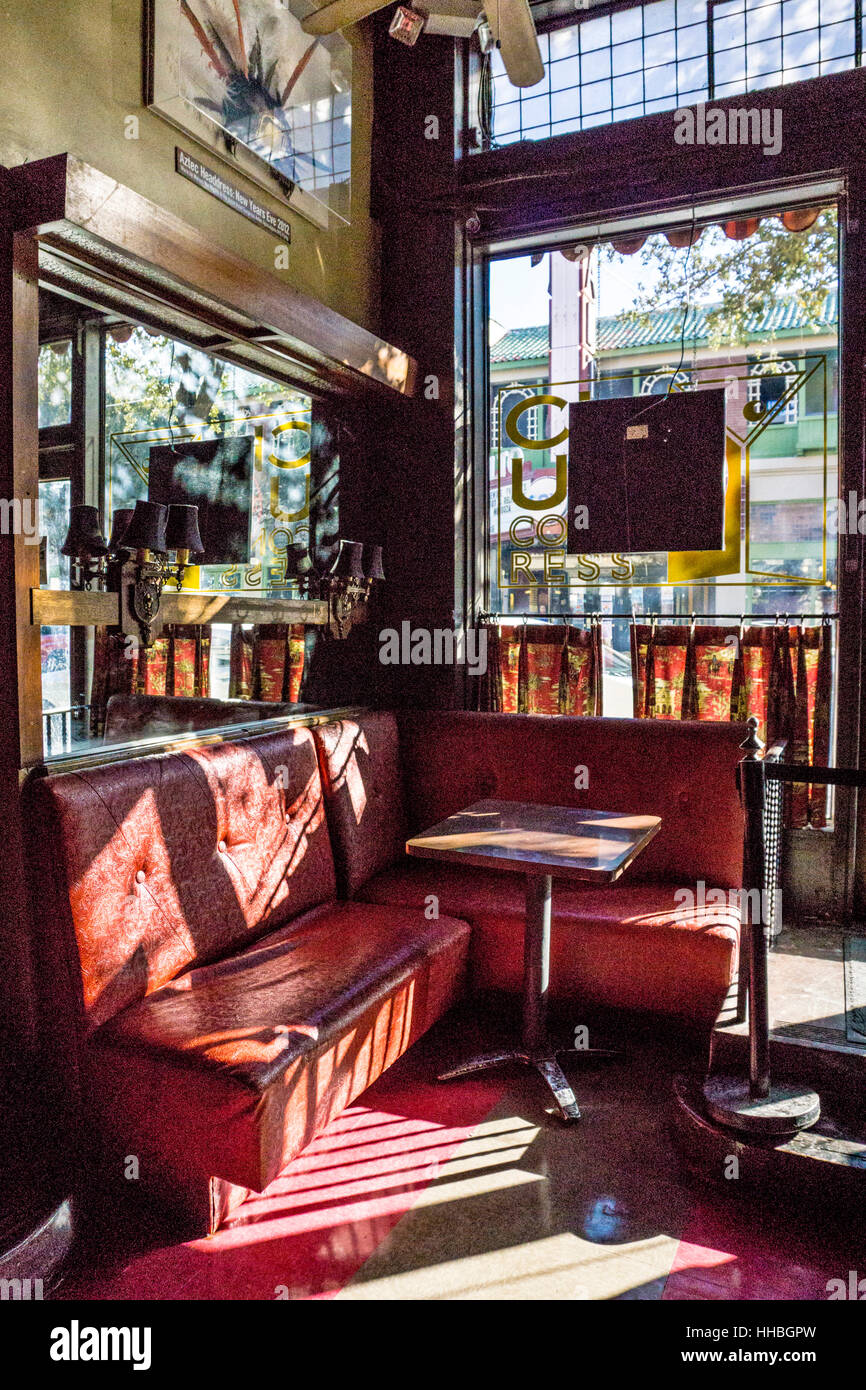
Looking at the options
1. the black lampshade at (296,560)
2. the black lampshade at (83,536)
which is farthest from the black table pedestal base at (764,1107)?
the black lampshade at (296,560)

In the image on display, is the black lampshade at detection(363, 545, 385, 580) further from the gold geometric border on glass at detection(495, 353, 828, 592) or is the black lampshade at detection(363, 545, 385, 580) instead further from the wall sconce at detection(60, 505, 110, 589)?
the wall sconce at detection(60, 505, 110, 589)

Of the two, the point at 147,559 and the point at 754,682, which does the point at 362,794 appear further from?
the point at 754,682

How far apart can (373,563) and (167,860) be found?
190cm

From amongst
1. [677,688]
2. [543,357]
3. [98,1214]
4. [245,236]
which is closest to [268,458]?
[245,236]

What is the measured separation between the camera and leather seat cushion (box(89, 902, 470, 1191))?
76.5 inches

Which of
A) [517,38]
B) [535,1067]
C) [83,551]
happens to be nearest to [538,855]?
[535,1067]

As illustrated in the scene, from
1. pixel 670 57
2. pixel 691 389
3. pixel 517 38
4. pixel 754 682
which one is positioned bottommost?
pixel 754 682

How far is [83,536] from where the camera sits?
2721mm

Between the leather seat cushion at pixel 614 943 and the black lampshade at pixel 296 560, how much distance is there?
60.0 inches

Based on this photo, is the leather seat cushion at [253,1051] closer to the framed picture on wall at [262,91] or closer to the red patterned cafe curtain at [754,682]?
the red patterned cafe curtain at [754,682]
